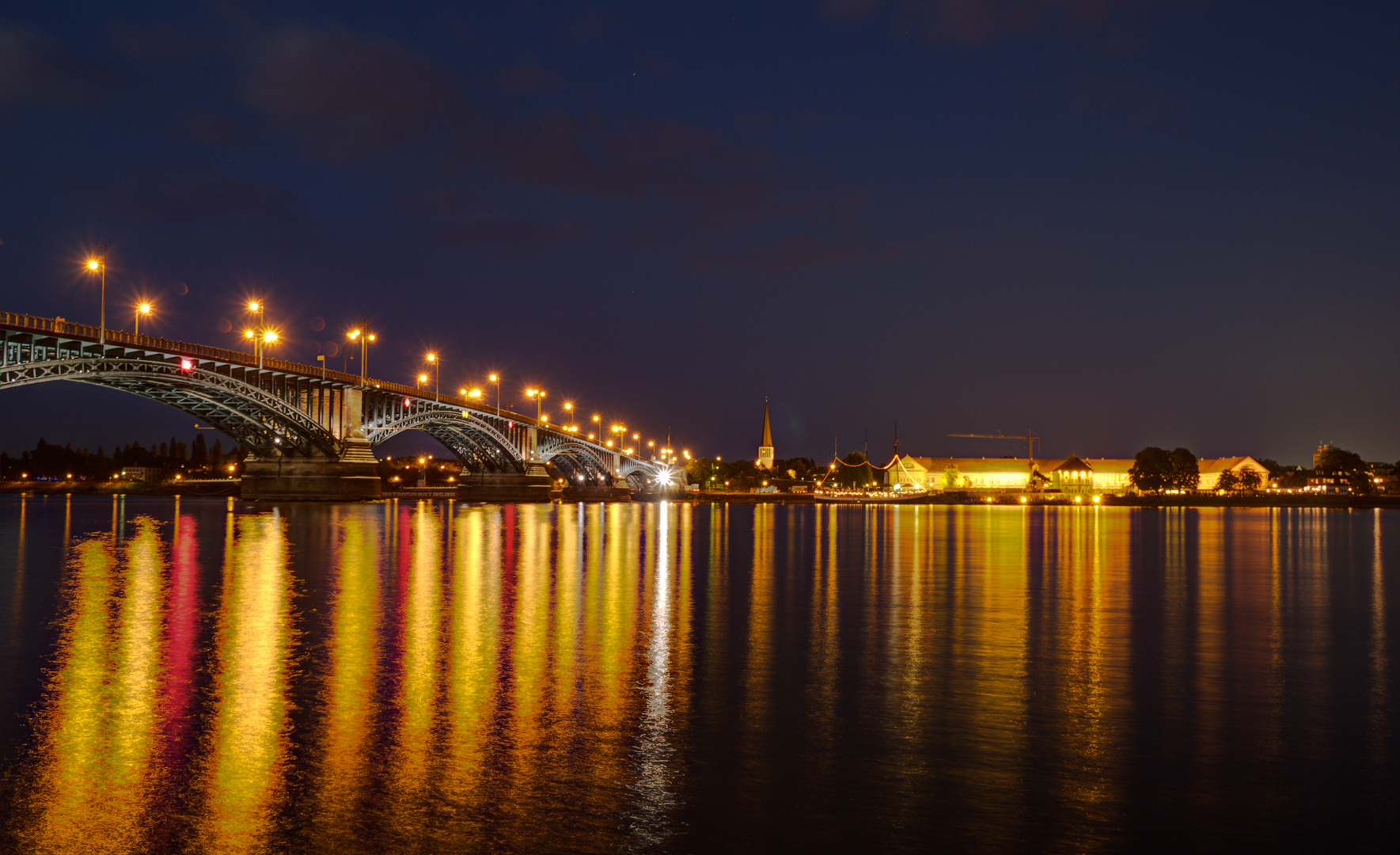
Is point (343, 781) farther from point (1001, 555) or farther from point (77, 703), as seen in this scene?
point (1001, 555)

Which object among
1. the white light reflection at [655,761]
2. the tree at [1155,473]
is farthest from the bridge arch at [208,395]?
the tree at [1155,473]

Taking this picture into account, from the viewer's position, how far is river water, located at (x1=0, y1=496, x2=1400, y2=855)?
8500mm

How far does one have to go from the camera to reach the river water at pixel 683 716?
8.50 metres

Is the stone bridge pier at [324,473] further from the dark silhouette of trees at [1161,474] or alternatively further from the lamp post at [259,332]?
the dark silhouette of trees at [1161,474]

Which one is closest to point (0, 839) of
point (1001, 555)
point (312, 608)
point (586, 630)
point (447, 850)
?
point (447, 850)

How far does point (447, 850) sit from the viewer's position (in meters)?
7.86

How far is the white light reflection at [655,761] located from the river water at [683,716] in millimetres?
45

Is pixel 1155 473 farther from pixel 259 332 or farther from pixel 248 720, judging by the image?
pixel 248 720

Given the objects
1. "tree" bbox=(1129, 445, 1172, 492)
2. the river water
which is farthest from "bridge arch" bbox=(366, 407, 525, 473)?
"tree" bbox=(1129, 445, 1172, 492)

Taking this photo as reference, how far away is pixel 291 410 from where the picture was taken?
95.4m

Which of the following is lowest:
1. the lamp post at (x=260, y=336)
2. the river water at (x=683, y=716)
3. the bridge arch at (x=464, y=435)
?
the river water at (x=683, y=716)

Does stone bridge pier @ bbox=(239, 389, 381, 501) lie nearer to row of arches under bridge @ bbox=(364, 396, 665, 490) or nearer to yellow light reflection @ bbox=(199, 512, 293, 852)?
row of arches under bridge @ bbox=(364, 396, 665, 490)

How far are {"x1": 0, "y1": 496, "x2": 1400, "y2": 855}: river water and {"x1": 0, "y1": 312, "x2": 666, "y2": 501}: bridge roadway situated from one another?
4962 centimetres

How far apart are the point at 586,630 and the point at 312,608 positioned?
6.32 metres
